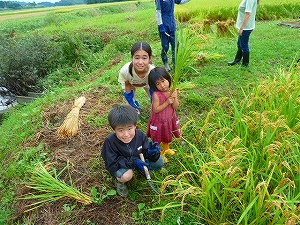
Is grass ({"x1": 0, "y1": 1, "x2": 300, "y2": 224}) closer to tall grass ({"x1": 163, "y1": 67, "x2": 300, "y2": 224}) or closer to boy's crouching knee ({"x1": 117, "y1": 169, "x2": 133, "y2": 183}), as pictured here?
tall grass ({"x1": 163, "y1": 67, "x2": 300, "y2": 224})

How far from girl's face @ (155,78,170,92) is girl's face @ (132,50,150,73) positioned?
1.50 feet

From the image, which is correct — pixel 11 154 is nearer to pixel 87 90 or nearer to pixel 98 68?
pixel 87 90

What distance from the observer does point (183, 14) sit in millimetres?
10234

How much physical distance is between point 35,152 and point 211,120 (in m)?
2.01

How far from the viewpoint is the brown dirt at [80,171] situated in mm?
2281

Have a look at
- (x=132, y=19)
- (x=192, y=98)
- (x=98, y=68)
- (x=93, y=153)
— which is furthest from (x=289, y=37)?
(x=132, y=19)

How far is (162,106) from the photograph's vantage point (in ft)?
8.11

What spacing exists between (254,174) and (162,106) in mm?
950


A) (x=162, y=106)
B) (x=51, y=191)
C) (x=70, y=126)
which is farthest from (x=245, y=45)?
(x=51, y=191)

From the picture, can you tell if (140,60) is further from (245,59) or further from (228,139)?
(245,59)

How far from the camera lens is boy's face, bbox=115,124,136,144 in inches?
84.4

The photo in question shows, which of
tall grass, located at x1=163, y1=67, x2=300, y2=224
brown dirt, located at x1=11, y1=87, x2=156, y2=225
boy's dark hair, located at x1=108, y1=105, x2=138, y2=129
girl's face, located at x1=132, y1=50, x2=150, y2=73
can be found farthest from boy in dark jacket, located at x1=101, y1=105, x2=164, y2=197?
girl's face, located at x1=132, y1=50, x2=150, y2=73

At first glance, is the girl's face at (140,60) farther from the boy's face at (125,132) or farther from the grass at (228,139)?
the boy's face at (125,132)

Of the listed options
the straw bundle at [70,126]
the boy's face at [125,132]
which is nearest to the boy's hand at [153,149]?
the boy's face at [125,132]
